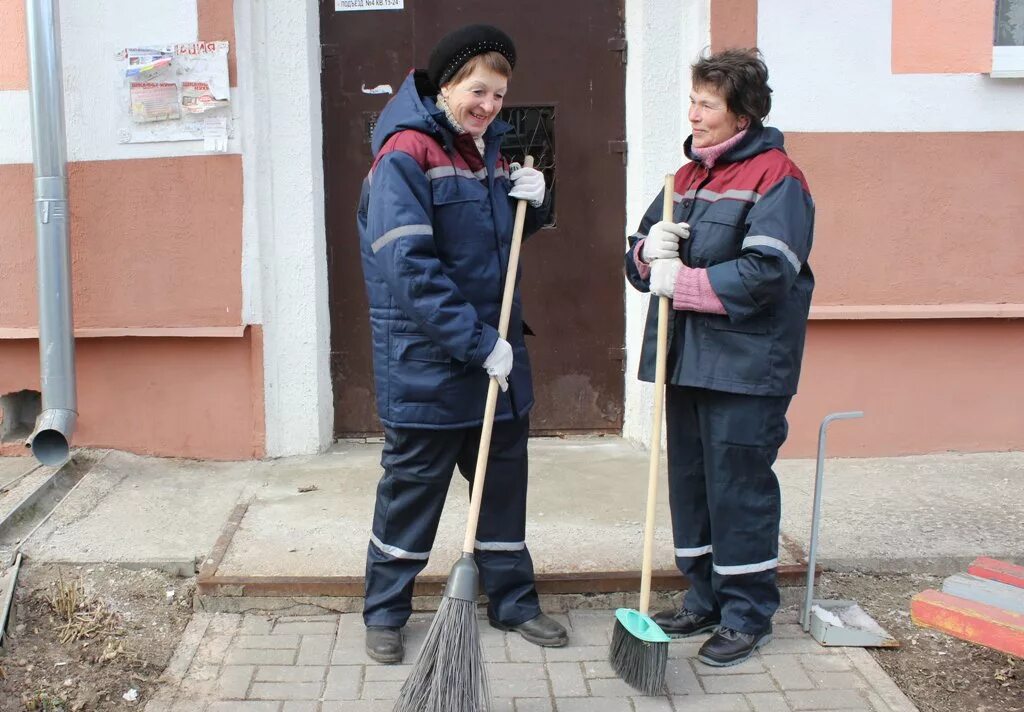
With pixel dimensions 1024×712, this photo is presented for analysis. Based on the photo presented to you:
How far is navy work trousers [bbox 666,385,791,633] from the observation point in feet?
10.2

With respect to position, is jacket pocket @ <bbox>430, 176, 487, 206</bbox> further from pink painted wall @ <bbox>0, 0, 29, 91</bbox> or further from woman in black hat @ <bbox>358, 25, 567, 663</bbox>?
pink painted wall @ <bbox>0, 0, 29, 91</bbox>

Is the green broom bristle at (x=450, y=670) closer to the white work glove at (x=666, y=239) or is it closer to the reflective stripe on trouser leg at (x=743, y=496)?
the reflective stripe on trouser leg at (x=743, y=496)

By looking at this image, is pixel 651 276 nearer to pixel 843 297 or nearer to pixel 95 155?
pixel 843 297

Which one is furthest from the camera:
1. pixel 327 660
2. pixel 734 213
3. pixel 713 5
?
pixel 713 5

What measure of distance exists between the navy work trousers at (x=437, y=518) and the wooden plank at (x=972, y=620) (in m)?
1.25

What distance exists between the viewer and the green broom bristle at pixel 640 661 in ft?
9.64

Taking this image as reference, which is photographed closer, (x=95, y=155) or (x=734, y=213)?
(x=734, y=213)

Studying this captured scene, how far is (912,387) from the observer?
16.1 ft

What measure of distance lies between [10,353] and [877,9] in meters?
4.47

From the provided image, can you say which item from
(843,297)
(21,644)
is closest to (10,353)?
(21,644)

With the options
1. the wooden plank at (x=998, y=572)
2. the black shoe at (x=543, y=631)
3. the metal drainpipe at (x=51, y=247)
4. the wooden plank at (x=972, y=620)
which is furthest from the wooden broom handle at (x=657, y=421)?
the metal drainpipe at (x=51, y=247)

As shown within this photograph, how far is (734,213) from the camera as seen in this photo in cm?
301

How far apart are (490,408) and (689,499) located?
0.81 m

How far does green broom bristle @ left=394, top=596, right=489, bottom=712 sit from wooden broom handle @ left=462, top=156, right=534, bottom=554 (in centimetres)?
21
